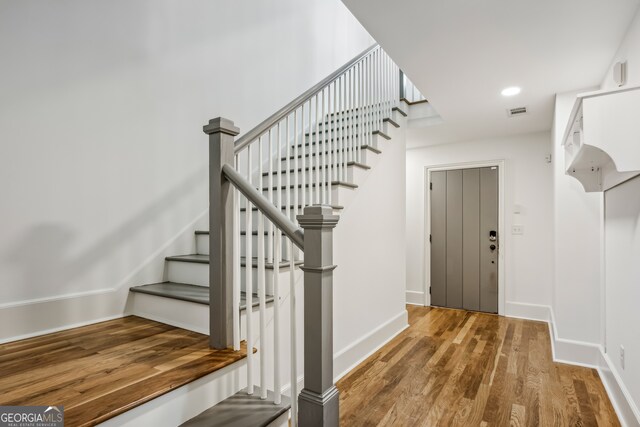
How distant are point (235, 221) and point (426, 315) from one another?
3.53m

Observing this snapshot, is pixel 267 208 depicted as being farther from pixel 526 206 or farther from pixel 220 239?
pixel 526 206

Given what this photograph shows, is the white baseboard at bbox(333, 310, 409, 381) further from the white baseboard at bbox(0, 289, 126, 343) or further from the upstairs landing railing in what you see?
the white baseboard at bbox(0, 289, 126, 343)

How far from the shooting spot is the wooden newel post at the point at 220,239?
1.66m

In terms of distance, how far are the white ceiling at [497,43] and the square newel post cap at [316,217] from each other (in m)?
1.25

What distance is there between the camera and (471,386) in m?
2.48

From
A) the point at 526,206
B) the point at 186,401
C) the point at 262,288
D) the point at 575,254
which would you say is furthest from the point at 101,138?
the point at 526,206

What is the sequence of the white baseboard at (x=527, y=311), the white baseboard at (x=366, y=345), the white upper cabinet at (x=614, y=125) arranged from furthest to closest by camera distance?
1. the white baseboard at (x=527, y=311)
2. the white baseboard at (x=366, y=345)
3. the white upper cabinet at (x=614, y=125)

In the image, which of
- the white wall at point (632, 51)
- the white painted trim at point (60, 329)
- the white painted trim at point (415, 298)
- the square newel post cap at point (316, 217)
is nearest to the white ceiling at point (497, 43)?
the white wall at point (632, 51)

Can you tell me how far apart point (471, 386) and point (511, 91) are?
2.44 metres

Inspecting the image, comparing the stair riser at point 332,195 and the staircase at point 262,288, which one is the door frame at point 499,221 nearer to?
the staircase at point 262,288

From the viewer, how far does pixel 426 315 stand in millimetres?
4469

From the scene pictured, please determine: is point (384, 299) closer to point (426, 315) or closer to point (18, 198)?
point (426, 315)

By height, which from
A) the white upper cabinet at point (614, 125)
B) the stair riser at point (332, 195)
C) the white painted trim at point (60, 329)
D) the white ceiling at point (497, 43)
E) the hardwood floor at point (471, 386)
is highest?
the white ceiling at point (497, 43)

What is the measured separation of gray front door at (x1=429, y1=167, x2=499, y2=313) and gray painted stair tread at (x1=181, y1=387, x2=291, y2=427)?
3891 mm
